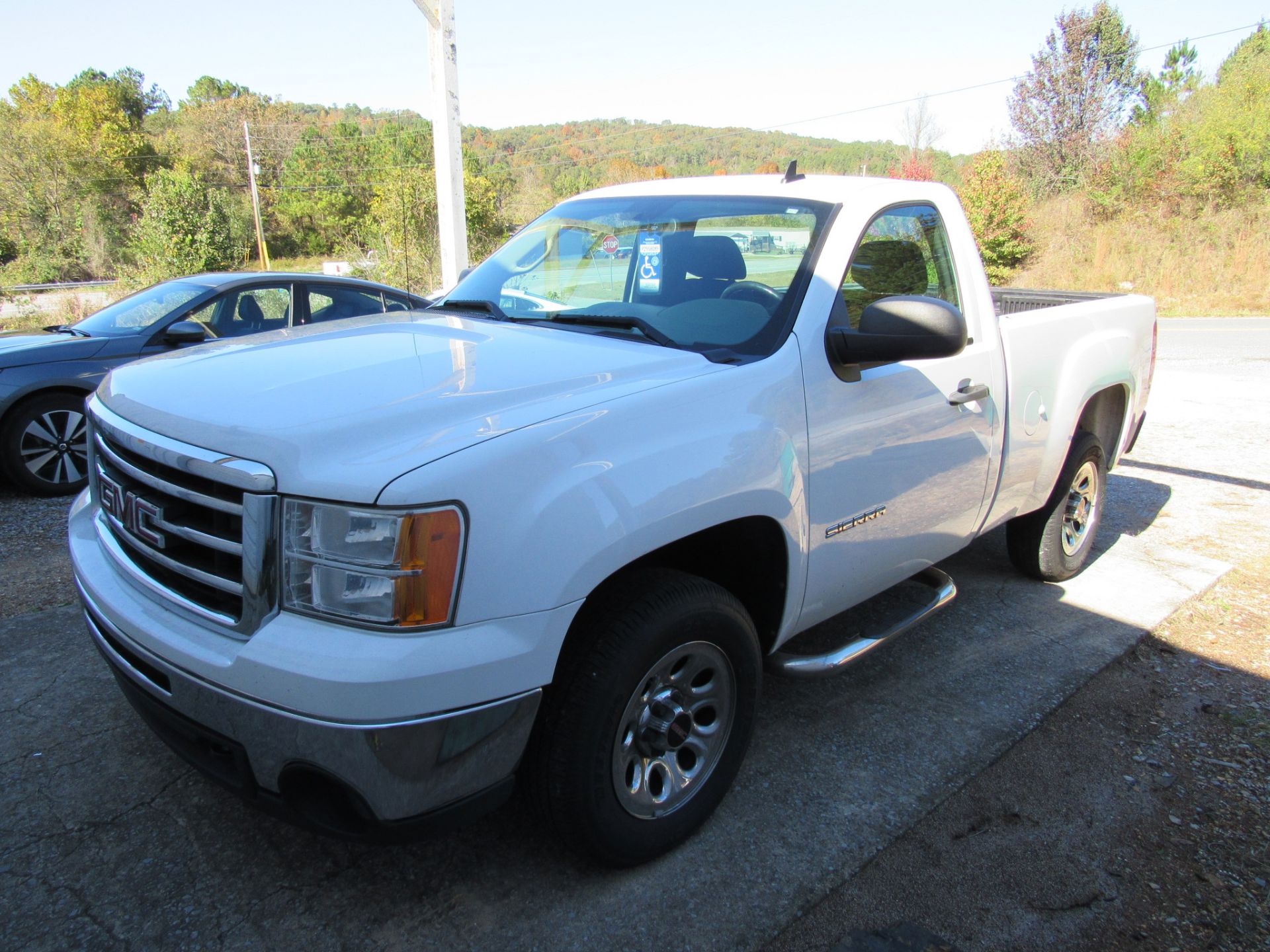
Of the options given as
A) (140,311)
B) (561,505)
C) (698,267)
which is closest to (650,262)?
(698,267)

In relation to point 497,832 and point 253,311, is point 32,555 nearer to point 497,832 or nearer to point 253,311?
point 253,311

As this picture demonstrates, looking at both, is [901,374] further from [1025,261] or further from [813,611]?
[1025,261]

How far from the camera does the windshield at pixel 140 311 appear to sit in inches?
252

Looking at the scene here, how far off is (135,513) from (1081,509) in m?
4.36

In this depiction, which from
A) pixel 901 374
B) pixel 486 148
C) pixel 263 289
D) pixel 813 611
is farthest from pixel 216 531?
pixel 486 148

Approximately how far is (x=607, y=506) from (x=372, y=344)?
116 cm

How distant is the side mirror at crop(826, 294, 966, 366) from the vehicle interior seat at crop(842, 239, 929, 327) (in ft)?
0.47

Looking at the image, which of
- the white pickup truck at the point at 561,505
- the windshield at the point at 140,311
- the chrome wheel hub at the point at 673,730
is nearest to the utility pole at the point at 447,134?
the windshield at the point at 140,311

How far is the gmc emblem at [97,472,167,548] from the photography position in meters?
2.12

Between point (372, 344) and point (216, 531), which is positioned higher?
point (372, 344)

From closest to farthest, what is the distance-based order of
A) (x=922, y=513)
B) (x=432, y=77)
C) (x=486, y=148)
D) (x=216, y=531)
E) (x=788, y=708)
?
(x=216, y=531), (x=922, y=513), (x=788, y=708), (x=432, y=77), (x=486, y=148)

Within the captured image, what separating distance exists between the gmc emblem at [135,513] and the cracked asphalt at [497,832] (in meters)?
0.93

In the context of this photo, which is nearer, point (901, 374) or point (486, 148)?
point (901, 374)

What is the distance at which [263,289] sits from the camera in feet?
22.5
